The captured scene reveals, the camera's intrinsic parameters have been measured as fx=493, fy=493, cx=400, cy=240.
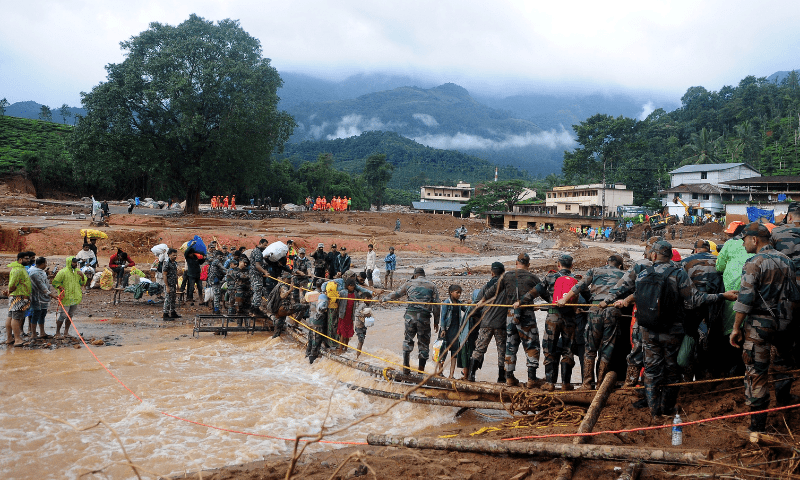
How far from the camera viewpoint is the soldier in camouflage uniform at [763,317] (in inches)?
193

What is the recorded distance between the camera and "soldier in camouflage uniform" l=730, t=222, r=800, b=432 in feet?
16.1

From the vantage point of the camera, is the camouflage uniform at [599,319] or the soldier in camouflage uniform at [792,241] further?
the camouflage uniform at [599,319]

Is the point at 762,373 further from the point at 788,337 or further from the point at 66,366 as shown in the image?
the point at 66,366

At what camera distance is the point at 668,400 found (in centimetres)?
566

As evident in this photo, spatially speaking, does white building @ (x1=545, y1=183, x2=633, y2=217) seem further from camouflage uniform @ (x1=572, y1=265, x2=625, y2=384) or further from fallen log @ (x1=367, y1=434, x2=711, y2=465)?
fallen log @ (x1=367, y1=434, x2=711, y2=465)

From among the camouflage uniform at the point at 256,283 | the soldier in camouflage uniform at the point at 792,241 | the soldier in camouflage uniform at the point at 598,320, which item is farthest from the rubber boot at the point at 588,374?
the camouflage uniform at the point at 256,283

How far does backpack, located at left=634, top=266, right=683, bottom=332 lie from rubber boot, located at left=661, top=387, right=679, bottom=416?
72 cm

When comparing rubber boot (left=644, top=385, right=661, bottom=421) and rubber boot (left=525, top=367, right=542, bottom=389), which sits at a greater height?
rubber boot (left=644, top=385, right=661, bottom=421)

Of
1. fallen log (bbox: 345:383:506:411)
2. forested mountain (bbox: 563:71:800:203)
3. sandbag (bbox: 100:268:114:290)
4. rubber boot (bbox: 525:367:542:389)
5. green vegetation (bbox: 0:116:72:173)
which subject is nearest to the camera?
fallen log (bbox: 345:383:506:411)

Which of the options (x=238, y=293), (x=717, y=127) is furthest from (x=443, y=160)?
(x=238, y=293)

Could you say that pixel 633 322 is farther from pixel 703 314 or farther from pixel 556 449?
pixel 556 449

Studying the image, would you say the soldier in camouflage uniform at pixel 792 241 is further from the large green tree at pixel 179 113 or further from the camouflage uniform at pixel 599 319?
the large green tree at pixel 179 113

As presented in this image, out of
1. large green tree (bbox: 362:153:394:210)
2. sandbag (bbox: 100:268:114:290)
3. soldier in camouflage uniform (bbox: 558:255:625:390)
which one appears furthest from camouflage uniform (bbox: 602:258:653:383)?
large green tree (bbox: 362:153:394:210)

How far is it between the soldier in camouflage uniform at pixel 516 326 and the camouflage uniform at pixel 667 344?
1716 mm
